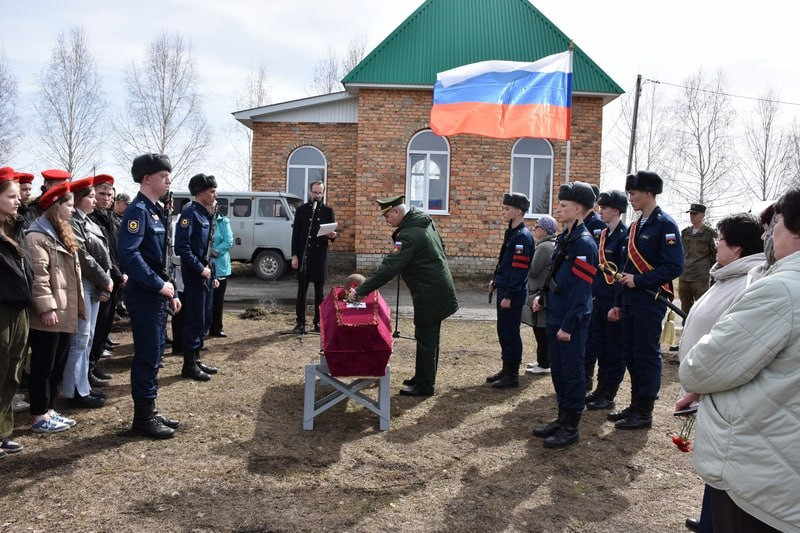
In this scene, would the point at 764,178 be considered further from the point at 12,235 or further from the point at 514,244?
the point at 12,235

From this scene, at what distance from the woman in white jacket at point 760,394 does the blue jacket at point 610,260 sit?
3685mm

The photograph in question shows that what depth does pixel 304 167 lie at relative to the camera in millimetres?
16828

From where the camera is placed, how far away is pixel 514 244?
21.1ft

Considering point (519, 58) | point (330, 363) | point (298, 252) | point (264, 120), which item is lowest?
point (330, 363)

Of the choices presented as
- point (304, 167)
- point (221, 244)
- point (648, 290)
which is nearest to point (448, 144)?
point (304, 167)

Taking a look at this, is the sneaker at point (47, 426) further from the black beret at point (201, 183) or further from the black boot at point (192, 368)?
the black beret at point (201, 183)

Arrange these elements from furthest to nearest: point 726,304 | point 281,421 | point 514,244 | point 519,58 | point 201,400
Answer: point 519,58 < point 514,244 < point 201,400 < point 281,421 < point 726,304

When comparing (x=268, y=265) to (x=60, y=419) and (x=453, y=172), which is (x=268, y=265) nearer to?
(x=453, y=172)

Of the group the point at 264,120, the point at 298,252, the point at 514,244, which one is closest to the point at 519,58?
the point at 264,120

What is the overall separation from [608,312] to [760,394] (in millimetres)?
3807

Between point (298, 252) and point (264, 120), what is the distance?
8.88 meters

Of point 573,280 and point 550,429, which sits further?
point 550,429

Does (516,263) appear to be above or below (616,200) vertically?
below

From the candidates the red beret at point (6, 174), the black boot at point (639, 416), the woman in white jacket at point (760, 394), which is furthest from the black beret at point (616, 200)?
the red beret at point (6, 174)
